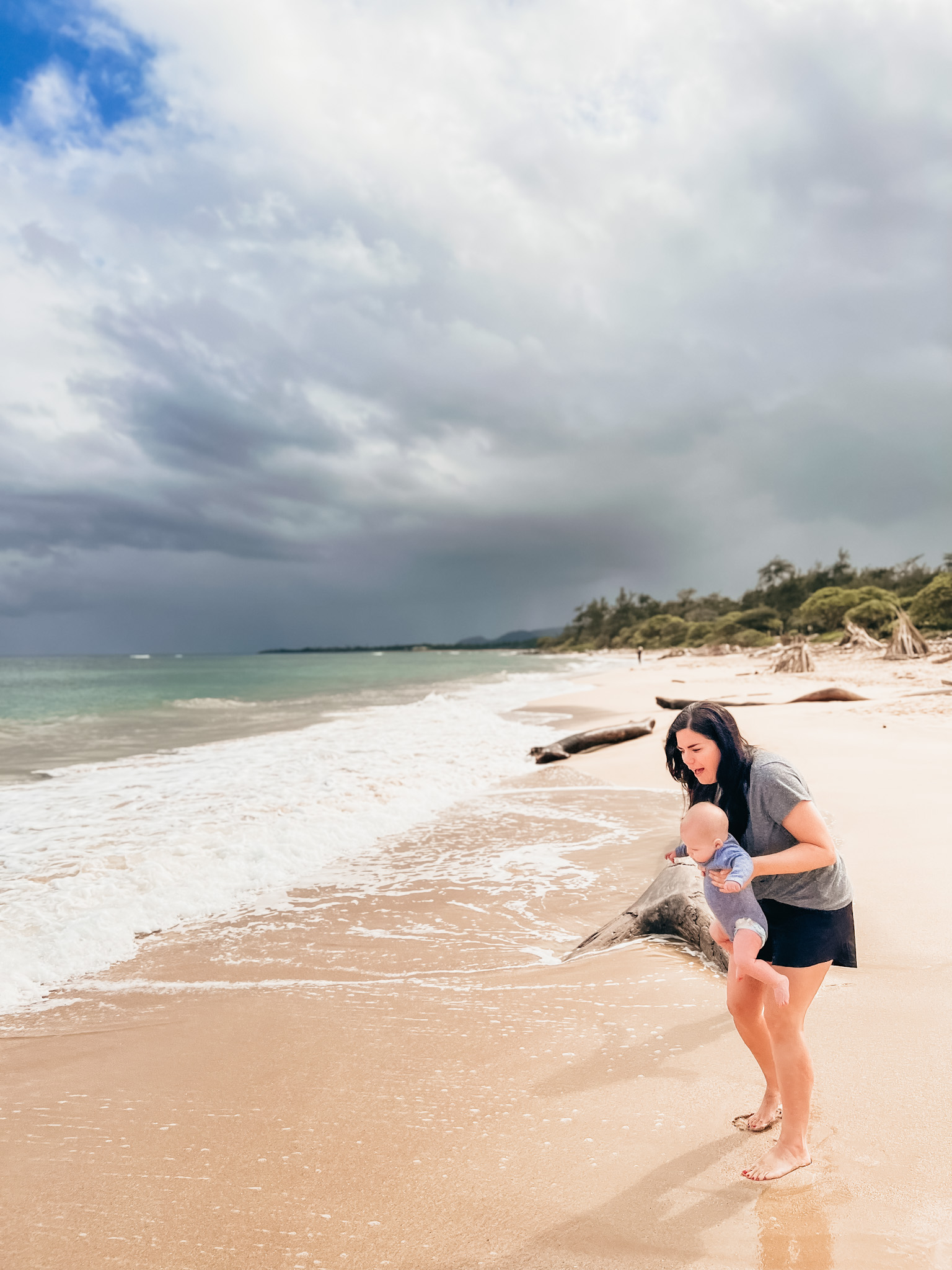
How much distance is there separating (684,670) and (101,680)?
152 feet

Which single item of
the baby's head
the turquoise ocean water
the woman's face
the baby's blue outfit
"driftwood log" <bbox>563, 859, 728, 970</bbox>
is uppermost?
the woman's face

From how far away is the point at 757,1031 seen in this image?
2396mm

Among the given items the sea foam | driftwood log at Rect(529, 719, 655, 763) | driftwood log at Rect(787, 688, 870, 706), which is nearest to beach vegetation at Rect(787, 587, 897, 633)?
driftwood log at Rect(787, 688, 870, 706)

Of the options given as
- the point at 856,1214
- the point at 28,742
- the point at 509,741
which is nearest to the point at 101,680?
the point at 28,742

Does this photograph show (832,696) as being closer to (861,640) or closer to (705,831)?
(705,831)

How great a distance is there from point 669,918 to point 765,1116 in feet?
6.05

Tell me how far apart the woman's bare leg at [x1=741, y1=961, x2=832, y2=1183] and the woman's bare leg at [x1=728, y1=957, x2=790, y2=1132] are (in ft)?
0.29

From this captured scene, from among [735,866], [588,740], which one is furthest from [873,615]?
[735,866]

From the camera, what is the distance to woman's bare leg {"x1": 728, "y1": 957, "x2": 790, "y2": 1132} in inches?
91.9

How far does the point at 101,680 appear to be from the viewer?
54.1 meters

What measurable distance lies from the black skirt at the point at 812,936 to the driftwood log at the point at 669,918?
1.77m

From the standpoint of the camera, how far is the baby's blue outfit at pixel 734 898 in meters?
2.01

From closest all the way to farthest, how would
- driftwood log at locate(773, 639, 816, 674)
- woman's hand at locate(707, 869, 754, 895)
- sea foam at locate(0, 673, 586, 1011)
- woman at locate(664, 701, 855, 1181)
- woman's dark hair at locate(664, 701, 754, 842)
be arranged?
woman's hand at locate(707, 869, 754, 895) < woman at locate(664, 701, 855, 1181) < woman's dark hair at locate(664, 701, 754, 842) < sea foam at locate(0, 673, 586, 1011) < driftwood log at locate(773, 639, 816, 674)

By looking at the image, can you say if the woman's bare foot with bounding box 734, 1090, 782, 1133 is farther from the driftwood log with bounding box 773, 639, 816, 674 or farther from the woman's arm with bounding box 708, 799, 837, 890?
the driftwood log with bounding box 773, 639, 816, 674
